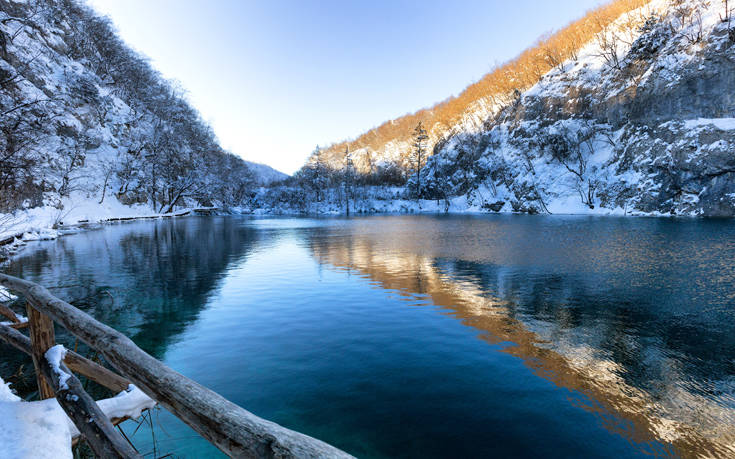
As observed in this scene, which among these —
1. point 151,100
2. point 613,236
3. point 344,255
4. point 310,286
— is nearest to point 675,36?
point 613,236

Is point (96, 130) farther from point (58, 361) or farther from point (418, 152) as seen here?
point (418, 152)

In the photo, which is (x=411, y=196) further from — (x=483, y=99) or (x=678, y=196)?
(x=678, y=196)

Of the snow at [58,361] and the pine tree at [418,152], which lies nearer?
the snow at [58,361]

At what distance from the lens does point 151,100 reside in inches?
3103

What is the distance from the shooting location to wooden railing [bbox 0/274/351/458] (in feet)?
4.94

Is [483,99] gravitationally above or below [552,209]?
above

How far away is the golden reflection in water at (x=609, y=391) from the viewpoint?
4695 mm

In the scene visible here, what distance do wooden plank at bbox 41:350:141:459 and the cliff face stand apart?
2261 inches

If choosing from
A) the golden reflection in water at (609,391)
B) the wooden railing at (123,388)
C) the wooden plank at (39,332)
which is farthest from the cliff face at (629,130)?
the wooden plank at (39,332)

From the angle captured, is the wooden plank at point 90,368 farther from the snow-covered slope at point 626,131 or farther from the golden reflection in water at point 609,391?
the snow-covered slope at point 626,131

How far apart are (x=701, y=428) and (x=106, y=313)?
14486 millimetres

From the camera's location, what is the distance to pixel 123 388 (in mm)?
4012

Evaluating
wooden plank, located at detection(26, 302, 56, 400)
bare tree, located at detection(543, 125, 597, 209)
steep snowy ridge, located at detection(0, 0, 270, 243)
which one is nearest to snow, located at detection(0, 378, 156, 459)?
wooden plank, located at detection(26, 302, 56, 400)

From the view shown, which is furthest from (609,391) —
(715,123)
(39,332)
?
(715,123)
